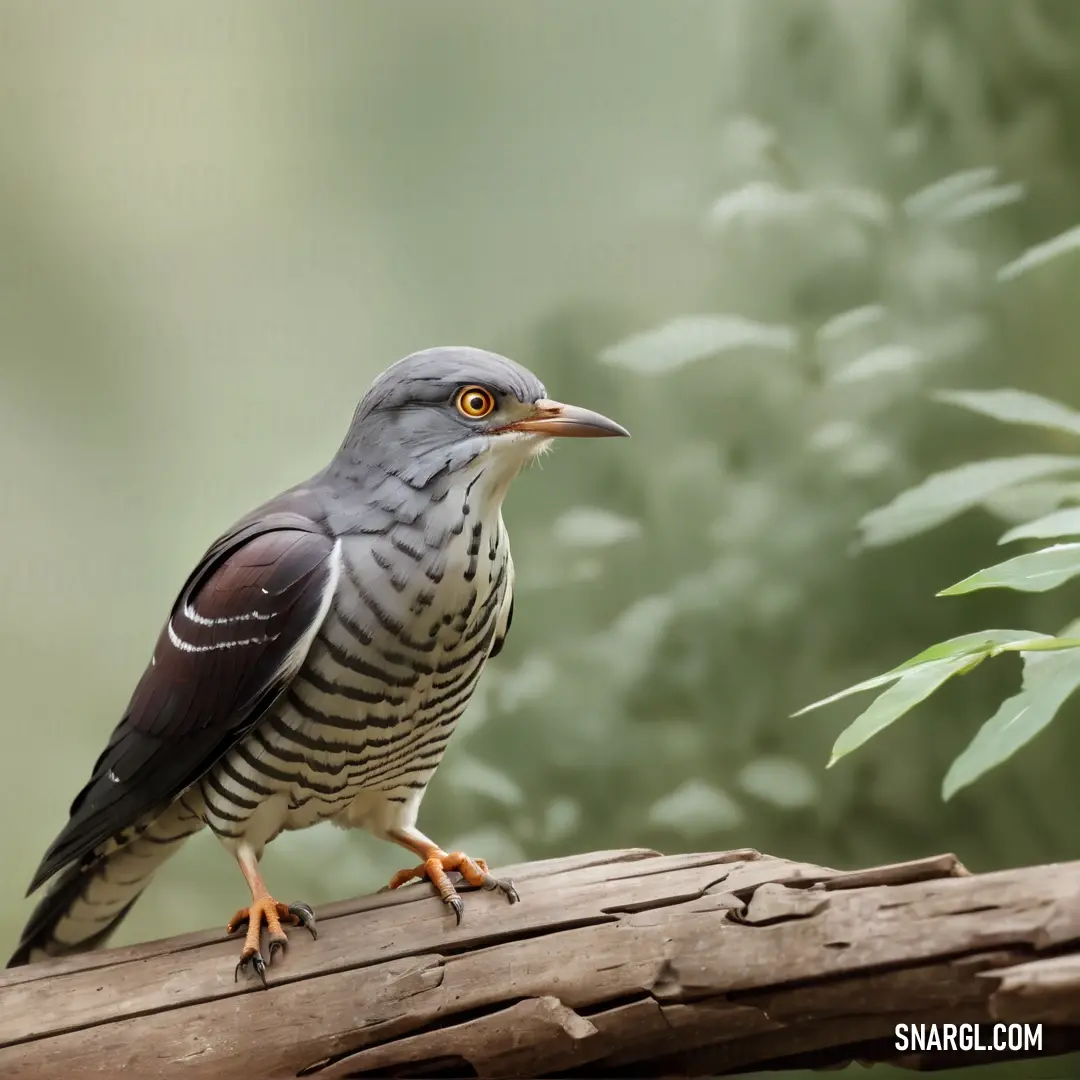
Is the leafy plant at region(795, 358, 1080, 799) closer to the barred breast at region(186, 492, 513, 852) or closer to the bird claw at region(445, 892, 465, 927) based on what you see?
the barred breast at region(186, 492, 513, 852)

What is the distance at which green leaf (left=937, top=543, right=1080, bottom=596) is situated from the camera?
153 cm

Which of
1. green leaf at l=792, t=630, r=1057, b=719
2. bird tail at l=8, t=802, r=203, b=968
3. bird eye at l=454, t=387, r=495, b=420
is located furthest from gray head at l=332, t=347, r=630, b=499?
bird tail at l=8, t=802, r=203, b=968

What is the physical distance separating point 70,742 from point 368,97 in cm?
208

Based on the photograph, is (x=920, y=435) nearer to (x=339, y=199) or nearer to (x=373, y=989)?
(x=339, y=199)

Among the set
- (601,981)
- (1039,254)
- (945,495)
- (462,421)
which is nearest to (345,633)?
(462,421)

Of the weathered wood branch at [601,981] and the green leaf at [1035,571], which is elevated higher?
the green leaf at [1035,571]

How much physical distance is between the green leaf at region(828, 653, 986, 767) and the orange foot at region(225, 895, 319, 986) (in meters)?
1.06

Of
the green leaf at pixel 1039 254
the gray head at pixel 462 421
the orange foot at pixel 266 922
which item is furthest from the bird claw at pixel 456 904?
the green leaf at pixel 1039 254

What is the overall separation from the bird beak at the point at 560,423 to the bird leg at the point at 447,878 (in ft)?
2.67

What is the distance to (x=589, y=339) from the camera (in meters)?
3.21

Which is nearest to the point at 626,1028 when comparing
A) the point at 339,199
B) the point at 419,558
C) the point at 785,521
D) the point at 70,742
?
the point at 419,558

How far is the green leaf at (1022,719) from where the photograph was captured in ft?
4.68

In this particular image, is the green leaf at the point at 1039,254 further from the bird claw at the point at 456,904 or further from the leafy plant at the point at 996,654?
the bird claw at the point at 456,904

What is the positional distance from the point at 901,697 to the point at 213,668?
1.20m
